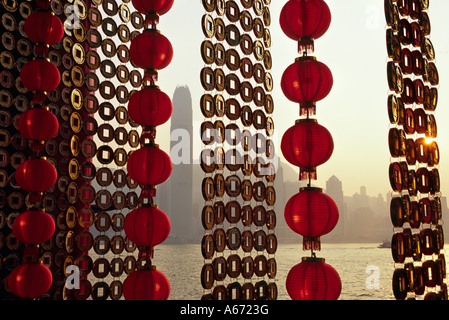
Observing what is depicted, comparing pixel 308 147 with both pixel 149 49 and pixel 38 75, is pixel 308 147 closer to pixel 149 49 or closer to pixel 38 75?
pixel 149 49

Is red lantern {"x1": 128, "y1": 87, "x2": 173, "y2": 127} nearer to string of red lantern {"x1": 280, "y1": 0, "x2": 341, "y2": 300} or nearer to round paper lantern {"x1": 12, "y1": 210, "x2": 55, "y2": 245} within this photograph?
string of red lantern {"x1": 280, "y1": 0, "x2": 341, "y2": 300}

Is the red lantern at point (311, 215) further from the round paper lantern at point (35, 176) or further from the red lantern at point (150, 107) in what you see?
the round paper lantern at point (35, 176)

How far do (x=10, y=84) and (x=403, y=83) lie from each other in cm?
301

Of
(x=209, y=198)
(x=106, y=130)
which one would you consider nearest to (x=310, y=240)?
(x=209, y=198)

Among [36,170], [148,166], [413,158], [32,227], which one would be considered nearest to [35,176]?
[36,170]

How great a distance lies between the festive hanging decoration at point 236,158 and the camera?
3.11m

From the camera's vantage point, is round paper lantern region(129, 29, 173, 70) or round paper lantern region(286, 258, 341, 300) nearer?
round paper lantern region(286, 258, 341, 300)

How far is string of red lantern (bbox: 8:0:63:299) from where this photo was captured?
275 cm

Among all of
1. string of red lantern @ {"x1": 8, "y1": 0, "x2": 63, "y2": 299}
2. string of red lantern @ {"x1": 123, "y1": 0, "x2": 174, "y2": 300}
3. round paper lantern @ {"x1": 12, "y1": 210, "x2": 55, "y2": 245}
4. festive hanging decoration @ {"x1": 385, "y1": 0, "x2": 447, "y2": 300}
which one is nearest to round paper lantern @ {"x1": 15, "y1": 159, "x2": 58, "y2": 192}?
string of red lantern @ {"x1": 8, "y1": 0, "x2": 63, "y2": 299}

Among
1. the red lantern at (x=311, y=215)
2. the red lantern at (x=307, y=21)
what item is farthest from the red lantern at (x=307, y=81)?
the red lantern at (x=311, y=215)

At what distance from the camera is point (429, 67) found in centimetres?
354

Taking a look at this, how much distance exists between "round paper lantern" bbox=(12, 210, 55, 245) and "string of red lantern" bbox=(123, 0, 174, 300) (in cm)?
63

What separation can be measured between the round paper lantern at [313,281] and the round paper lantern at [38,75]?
1.98 metres
